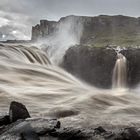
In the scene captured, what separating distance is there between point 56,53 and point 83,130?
161ft

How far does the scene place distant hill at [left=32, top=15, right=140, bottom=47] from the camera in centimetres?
12850

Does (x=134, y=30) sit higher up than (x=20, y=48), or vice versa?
(x=134, y=30)

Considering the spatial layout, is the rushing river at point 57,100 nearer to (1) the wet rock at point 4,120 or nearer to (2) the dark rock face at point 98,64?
(1) the wet rock at point 4,120

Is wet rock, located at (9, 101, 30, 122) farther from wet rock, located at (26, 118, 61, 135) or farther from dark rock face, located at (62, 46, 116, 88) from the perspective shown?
dark rock face, located at (62, 46, 116, 88)

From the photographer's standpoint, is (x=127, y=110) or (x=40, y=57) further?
(x=40, y=57)

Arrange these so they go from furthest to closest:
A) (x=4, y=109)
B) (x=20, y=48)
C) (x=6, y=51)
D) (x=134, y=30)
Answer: (x=134, y=30) → (x=20, y=48) → (x=6, y=51) → (x=4, y=109)

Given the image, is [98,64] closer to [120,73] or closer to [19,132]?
[120,73]

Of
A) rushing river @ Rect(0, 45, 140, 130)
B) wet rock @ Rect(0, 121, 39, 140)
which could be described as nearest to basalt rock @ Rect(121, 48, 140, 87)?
rushing river @ Rect(0, 45, 140, 130)

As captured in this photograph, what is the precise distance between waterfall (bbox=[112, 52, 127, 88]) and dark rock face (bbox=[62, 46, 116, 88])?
0.73m

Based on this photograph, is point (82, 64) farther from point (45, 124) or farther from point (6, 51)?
point (45, 124)

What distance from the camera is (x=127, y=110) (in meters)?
22.4

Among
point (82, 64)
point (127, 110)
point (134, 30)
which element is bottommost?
point (127, 110)

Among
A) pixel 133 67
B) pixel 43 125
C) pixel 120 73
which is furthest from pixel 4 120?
pixel 133 67

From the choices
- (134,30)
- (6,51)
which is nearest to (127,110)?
(6,51)
